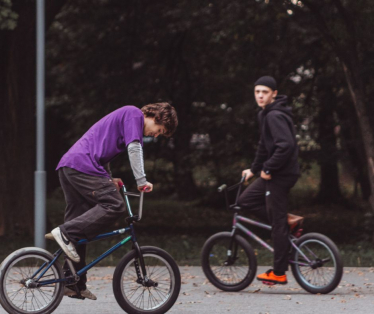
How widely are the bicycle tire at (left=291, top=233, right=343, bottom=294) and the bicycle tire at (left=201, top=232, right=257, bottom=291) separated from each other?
1.44 feet

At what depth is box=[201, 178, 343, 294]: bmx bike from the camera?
671 centimetres

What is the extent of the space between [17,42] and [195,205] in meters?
12.9

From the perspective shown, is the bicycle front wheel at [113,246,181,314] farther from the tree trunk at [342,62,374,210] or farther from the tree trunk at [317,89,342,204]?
the tree trunk at [317,89,342,204]

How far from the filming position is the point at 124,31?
1700cm

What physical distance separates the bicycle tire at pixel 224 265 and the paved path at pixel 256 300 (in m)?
0.09

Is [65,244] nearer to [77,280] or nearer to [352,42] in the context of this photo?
[77,280]

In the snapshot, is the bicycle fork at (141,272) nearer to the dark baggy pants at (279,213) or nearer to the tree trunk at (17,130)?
the dark baggy pants at (279,213)

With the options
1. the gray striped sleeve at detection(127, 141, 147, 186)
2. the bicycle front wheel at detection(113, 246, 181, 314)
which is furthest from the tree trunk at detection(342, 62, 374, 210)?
the gray striped sleeve at detection(127, 141, 147, 186)

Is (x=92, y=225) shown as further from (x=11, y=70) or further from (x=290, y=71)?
(x=290, y=71)

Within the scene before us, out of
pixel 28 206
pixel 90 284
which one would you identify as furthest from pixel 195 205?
pixel 90 284

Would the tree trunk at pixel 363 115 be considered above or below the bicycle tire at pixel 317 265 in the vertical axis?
above

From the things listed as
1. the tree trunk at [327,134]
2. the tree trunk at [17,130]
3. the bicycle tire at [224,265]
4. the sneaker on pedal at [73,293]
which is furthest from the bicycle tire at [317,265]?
the tree trunk at [327,134]

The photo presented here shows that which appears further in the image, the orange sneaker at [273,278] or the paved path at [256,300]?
the orange sneaker at [273,278]

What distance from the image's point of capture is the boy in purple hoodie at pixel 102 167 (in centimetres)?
Result: 557
